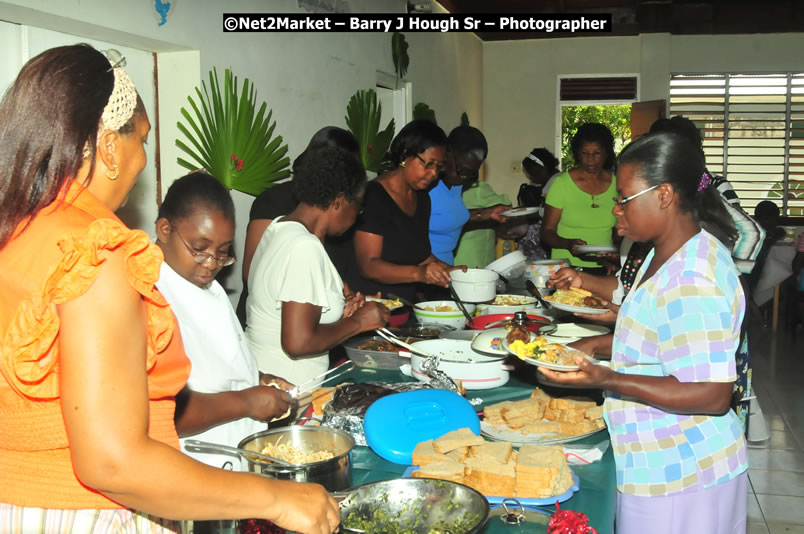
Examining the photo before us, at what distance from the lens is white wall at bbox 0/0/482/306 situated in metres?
2.59

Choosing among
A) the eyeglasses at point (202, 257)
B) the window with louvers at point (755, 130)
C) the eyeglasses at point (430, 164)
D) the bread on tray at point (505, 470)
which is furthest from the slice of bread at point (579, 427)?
the window with louvers at point (755, 130)

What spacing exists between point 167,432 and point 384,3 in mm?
5345

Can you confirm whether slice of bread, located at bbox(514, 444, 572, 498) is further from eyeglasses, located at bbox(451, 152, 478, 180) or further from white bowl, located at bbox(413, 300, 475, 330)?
eyeglasses, located at bbox(451, 152, 478, 180)

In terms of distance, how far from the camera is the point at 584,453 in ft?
6.05

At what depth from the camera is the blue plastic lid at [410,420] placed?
5.91 feet

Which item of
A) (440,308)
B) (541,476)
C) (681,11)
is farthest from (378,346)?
(681,11)

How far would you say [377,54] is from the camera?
5648 mm

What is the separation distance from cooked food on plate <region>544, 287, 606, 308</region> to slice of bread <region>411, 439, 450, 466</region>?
3.91 ft

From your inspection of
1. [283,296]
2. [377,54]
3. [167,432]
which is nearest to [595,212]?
[377,54]

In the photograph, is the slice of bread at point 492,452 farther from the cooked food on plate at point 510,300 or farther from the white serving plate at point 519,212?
the white serving plate at point 519,212

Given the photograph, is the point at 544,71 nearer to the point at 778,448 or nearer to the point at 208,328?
the point at 778,448

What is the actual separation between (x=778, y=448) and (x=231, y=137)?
11.9 ft

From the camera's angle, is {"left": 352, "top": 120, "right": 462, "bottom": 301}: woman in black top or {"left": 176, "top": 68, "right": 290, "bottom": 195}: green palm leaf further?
{"left": 352, "top": 120, "right": 462, "bottom": 301}: woman in black top

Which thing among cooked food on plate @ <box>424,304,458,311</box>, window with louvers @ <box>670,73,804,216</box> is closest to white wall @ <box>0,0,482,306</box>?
cooked food on plate @ <box>424,304,458,311</box>
